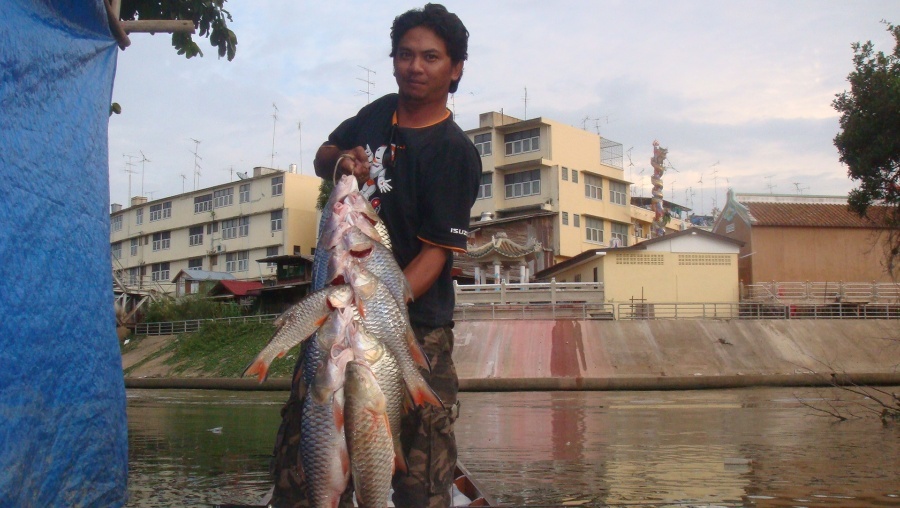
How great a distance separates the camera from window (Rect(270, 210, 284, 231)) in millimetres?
57500

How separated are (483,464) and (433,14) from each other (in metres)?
6.20

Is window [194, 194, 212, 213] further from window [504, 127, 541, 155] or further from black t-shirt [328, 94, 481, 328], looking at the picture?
black t-shirt [328, 94, 481, 328]

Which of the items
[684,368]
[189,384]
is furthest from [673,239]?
[189,384]

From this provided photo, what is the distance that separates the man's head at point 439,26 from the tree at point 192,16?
426 cm

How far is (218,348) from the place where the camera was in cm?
3928

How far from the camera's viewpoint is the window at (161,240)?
66.2 m

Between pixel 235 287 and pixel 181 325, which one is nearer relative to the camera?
pixel 181 325

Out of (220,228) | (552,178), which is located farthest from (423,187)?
(220,228)

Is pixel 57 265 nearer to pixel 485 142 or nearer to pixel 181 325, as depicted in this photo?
pixel 181 325

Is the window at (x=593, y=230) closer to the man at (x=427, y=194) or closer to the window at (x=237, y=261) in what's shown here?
the window at (x=237, y=261)

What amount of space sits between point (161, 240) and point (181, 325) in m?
22.8

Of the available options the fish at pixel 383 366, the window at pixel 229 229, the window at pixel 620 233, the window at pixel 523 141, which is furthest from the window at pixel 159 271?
the fish at pixel 383 366

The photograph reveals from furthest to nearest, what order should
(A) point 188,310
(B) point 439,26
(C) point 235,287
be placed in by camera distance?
(C) point 235,287, (A) point 188,310, (B) point 439,26

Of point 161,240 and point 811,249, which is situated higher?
point 161,240
